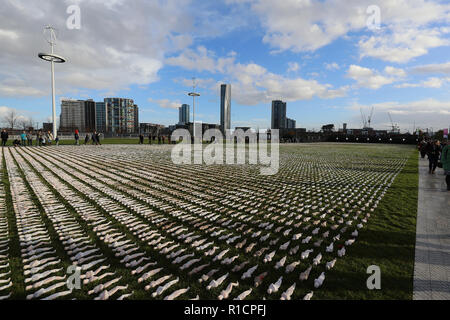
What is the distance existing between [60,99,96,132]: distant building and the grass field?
133085mm

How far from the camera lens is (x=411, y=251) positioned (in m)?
3.92

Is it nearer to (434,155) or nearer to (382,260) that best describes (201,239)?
(382,260)

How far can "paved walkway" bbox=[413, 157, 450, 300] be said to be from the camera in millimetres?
2992

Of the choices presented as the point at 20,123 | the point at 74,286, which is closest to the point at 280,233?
the point at 74,286

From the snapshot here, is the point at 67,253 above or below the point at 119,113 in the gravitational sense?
below

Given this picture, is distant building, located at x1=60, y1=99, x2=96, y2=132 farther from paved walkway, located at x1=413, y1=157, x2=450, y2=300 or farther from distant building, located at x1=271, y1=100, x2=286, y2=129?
paved walkway, located at x1=413, y1=157, x2=450, y2=300

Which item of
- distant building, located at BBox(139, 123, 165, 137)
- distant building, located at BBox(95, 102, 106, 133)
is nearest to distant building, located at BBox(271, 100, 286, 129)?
distant building, located at BBox(139, 123, 165, 137)

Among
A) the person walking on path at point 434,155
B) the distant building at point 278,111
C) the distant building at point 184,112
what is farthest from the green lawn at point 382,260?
the distant building at point 278,111

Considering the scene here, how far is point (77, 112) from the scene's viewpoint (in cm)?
12500

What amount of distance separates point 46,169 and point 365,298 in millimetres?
13458

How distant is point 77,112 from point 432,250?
148m

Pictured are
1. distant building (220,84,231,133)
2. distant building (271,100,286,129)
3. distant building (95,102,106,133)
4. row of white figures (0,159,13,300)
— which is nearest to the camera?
row of white figures (0,159,13,300)

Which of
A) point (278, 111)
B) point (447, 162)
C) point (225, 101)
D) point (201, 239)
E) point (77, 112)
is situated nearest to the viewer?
point (201, 239)

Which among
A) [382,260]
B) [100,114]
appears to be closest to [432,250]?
[382,260]
